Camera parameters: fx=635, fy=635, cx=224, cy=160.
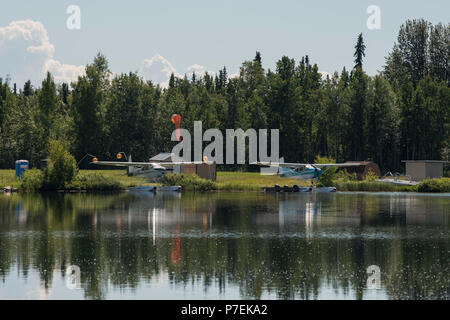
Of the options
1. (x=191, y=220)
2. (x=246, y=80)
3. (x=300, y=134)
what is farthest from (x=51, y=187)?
(x=246, y=80)

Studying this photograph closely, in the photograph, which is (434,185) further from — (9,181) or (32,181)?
(9,181)

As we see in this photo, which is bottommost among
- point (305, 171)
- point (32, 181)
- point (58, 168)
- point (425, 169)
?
point (32, 181)

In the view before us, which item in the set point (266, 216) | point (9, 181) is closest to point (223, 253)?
point (266, 216)

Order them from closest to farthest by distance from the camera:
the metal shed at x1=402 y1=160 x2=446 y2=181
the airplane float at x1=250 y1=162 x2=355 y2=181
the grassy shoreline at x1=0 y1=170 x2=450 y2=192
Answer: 1. the grassy shoreline at x1=0 y1=170 x2=450 y2=192
2. the airplane float at x1=250 y1=162 x2=355 y2=181
3. the metal shed at x1=402 y1=160 x2=446 y2=181

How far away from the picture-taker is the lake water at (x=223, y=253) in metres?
21.5

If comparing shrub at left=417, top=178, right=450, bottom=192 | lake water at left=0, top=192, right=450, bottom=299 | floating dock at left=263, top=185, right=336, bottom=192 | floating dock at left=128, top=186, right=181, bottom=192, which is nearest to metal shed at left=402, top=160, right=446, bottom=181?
shrub at left=417, top=178, right=450, bottom=192

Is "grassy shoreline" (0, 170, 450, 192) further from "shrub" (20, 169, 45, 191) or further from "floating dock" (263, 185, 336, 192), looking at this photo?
"floating dock" (263, 185, 336, 192)

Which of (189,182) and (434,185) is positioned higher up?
(189,182)

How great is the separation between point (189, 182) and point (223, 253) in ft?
171

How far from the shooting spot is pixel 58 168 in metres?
75.7

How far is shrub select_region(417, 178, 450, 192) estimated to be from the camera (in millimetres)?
76625

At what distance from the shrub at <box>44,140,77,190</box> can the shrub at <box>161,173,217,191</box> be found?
11901mm
